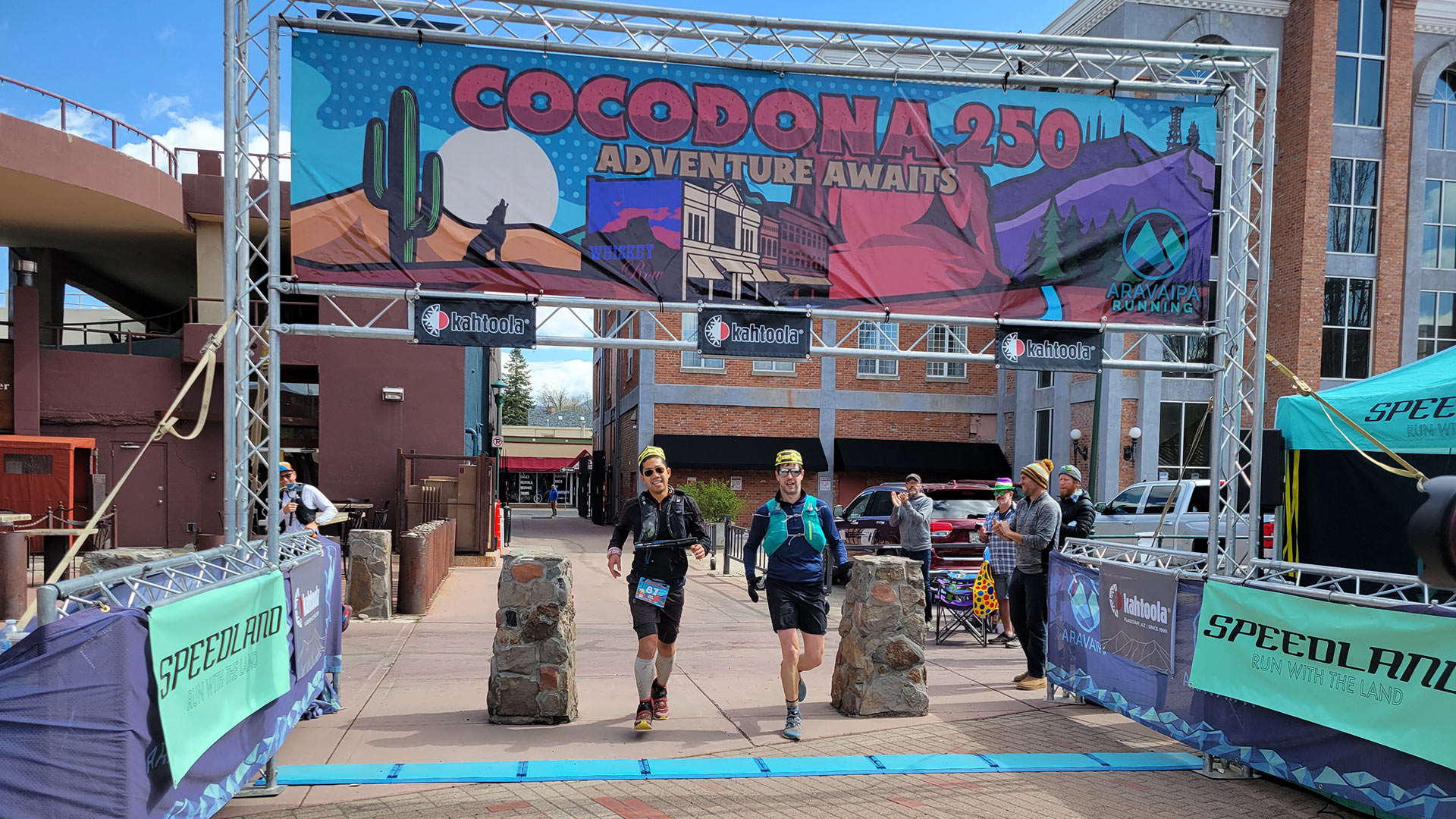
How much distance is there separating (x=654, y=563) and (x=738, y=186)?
301 cm

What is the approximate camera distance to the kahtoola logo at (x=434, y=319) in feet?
23.7

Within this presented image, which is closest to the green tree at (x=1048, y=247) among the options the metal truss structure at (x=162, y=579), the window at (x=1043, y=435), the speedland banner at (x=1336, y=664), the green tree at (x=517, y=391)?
the speedland banner at (x=1336, y=664)

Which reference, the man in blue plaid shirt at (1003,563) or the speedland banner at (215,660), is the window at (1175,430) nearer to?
the man in blue plaid shirt at (1003,563)

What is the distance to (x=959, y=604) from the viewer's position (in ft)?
36.7

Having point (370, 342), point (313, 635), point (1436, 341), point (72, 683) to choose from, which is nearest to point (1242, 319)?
point (313, 635)

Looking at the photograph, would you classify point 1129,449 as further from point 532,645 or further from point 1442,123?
point 532,645

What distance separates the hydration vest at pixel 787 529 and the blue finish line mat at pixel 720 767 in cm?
142

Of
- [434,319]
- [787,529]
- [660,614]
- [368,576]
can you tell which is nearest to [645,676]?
[660,614]

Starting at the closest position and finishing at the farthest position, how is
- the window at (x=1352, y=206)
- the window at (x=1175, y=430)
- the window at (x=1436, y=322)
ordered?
1. the window at (x=1175, y=430)
2. the window at (x=1352, y=206)
3. the window at (x=1436, y=322)

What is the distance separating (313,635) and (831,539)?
361 cm

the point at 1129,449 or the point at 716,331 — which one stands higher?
the point at 716,331

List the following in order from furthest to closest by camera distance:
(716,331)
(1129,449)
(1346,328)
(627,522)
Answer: (1346,328) → (1129,449) → (716,331) → (627,522)

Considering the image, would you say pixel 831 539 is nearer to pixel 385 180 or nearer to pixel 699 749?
pixel 699 749

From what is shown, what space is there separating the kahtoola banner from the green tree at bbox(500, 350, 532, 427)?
8360cm
